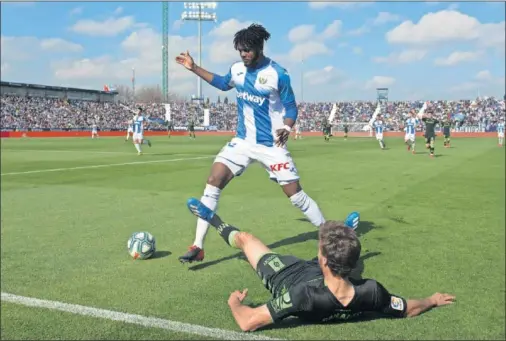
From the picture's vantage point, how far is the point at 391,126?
69.9m

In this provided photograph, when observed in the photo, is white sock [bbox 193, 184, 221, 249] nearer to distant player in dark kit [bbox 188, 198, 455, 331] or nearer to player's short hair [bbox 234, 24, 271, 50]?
player's short hair [bbox 234, 24, 271, 50]

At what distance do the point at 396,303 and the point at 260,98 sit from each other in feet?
9.13

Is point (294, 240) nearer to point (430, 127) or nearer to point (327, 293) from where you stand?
point (327, 293)

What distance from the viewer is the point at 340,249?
3367mm

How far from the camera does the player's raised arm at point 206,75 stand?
554 centimetres

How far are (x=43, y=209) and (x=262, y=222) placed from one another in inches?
173

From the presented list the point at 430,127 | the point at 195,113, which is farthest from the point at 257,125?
the point at 195,113

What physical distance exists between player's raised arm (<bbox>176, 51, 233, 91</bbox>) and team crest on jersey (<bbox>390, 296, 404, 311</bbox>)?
3040mm

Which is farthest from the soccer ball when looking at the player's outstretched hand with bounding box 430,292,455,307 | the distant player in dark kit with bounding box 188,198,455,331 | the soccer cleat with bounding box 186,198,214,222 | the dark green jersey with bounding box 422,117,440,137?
the dark green jersey with bounding box 422,117,440,137

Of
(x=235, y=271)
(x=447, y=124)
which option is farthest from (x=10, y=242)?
(x=447, y=124)

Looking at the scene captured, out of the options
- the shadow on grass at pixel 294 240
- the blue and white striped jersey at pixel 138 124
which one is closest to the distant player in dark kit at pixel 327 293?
the shadow on grass at pixel 294 240

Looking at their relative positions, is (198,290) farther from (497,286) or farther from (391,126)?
(391,126)

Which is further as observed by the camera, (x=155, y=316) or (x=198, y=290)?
(x=198, y=290)

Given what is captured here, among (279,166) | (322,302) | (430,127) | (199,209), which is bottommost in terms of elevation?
(322,302)
